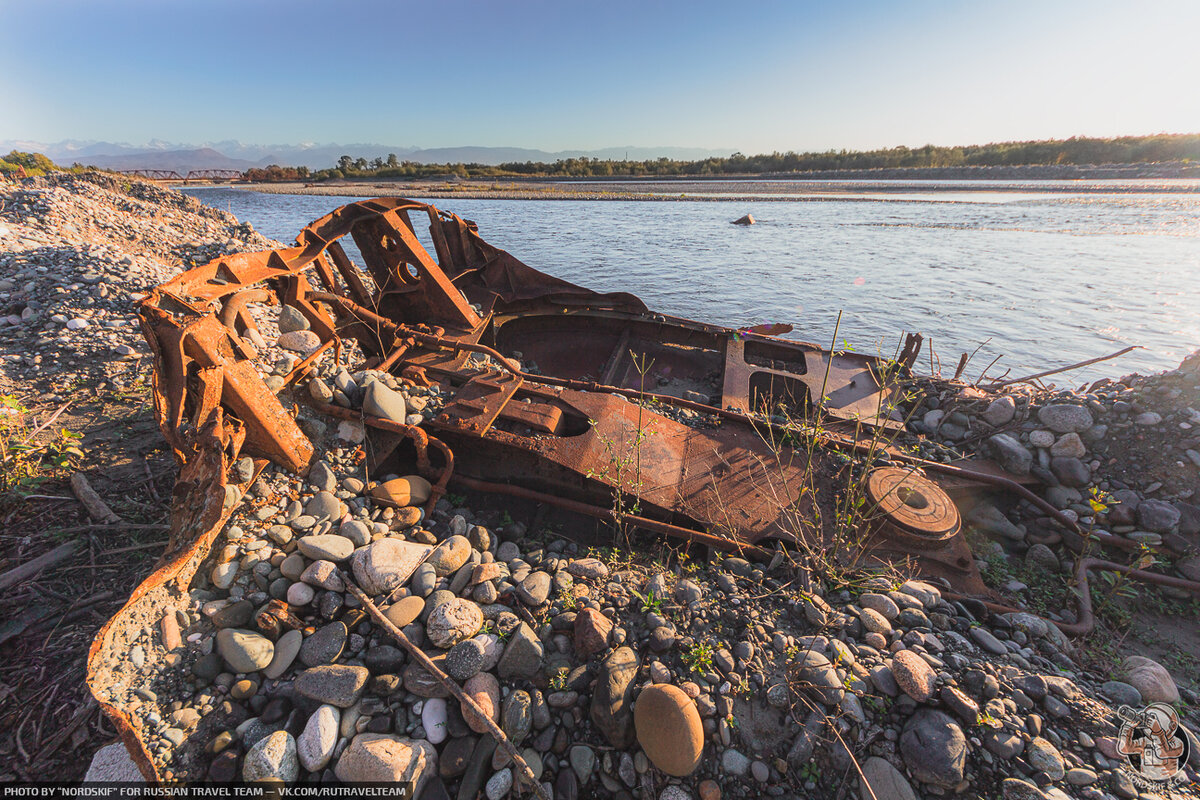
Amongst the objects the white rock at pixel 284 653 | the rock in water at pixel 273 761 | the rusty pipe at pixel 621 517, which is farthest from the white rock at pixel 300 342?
the rock in water at pixel 273 761

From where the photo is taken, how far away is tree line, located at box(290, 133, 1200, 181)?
139 ft

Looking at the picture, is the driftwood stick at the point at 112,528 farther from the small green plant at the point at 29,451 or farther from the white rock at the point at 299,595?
the white rock at the point at 299,595

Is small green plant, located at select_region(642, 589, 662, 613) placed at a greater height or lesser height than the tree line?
lesser

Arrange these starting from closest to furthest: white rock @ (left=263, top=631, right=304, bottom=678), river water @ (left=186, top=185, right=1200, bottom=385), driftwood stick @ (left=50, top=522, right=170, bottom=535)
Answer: white rock @ (left=263, top=631, right=304, bottom=678) < driftwood stick @ (left=50, top=522, right=170, bottom=535) < river water @ (left=186, top=185, right=1200, bottom=385)

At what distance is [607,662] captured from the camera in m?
2.30

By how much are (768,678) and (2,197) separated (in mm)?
18652

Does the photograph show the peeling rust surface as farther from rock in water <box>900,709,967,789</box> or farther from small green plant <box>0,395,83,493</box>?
small green plant <box>0,395,83,493</box>

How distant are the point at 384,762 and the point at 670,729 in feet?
4.18

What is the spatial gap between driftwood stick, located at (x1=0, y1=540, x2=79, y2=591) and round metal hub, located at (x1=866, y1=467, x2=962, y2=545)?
17.2 ft

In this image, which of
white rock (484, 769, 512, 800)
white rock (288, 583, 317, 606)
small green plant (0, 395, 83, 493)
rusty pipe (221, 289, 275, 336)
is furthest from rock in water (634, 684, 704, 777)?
small green plant (0, 395, 83, 493)

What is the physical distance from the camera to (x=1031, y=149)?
4534 cm

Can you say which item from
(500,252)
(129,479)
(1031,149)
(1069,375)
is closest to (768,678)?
(129,479)

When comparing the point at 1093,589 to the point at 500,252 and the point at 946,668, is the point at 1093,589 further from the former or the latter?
the point at 500,252

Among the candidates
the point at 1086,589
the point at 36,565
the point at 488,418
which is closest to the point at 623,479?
the point at 488,418
